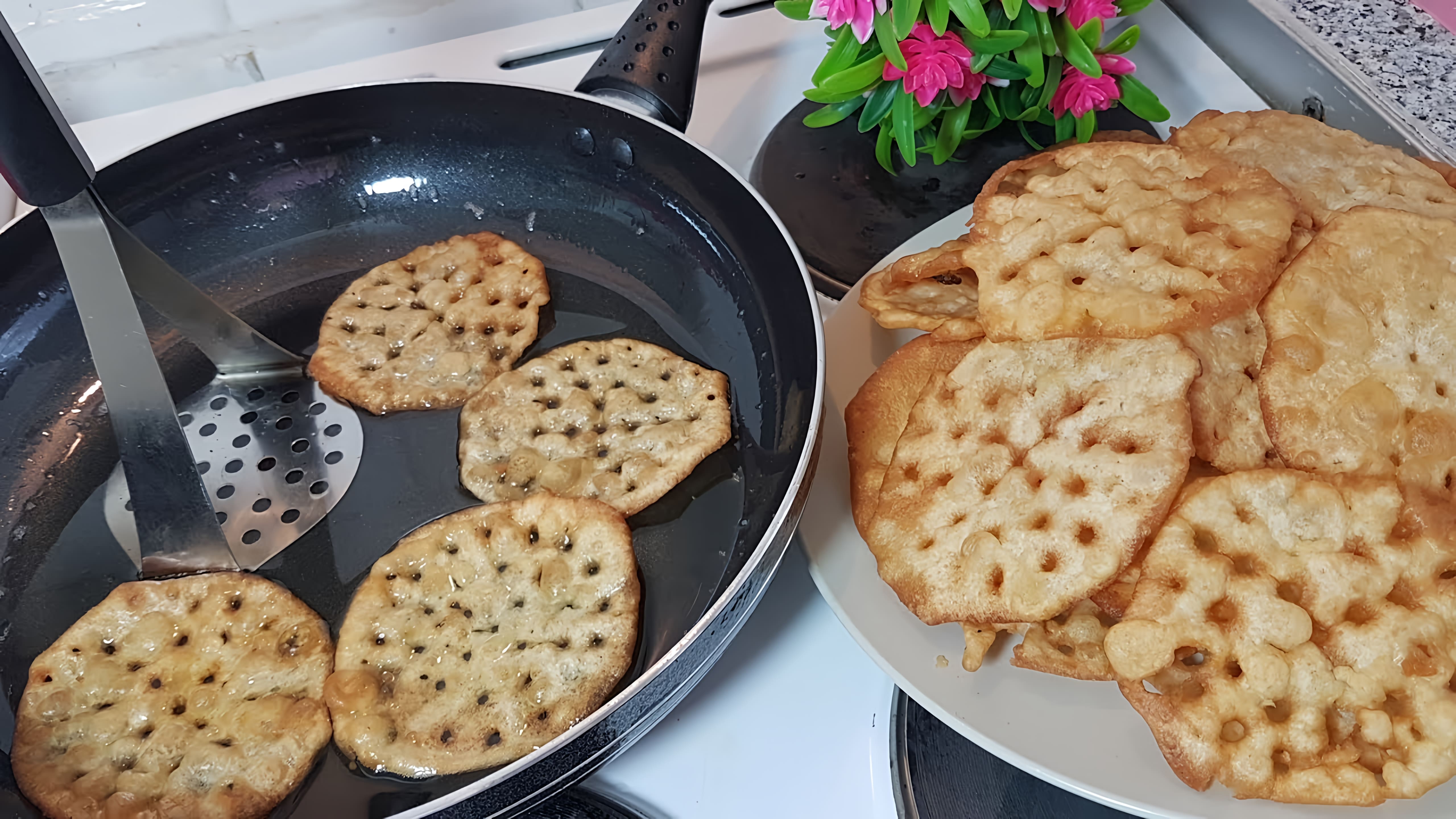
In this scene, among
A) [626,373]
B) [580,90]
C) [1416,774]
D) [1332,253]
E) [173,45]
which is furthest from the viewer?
[173,45]

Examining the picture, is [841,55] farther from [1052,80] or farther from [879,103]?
[1052,80]

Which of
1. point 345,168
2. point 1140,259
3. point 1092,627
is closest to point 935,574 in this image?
point 1092,627

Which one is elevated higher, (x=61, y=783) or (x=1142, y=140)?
(x=1142, y=140)

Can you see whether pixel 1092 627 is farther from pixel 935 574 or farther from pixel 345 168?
pixel 345 168

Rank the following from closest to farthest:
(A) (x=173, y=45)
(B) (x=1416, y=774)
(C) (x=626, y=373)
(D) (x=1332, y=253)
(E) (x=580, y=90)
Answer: (B) (x=1416, y=774), (D) (x=1332, y=253), (C) (x=626, y=373), (E) (x=580, y=90), (A) (x=173, y=45)

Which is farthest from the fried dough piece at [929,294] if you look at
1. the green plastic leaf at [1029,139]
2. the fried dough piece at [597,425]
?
the green plastic leaf at [1029,139]

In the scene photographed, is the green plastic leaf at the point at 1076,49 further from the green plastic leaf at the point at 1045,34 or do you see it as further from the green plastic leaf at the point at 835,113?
the green plastic leaf at the point at 835,113

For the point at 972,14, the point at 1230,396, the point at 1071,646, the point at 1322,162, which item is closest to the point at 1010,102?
the point at 972,14
